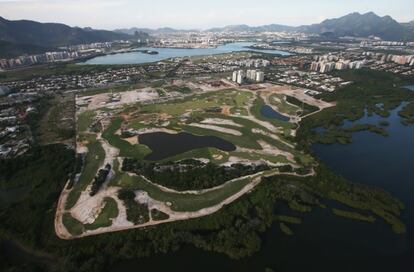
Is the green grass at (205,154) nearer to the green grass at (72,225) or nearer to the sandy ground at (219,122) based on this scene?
the sandy ground at (219,122)

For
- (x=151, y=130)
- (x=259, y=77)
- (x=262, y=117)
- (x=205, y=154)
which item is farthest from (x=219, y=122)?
(x=259, y=77)

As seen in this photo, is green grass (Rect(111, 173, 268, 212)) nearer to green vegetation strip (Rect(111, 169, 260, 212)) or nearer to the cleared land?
green vegetation strip (Rect(111, 169, 260, 212))

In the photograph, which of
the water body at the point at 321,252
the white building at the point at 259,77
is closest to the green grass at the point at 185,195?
the water body at the point at 321,252

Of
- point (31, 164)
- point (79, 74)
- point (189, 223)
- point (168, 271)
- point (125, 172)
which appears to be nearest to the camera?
point (168, 271)

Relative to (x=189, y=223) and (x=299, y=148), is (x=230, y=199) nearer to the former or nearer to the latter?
(x=189, y=223)

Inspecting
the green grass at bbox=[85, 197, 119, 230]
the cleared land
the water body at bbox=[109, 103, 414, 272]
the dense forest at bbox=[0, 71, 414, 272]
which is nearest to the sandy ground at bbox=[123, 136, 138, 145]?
the cleared land

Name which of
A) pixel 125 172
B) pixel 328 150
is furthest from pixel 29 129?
pixel 328 150
